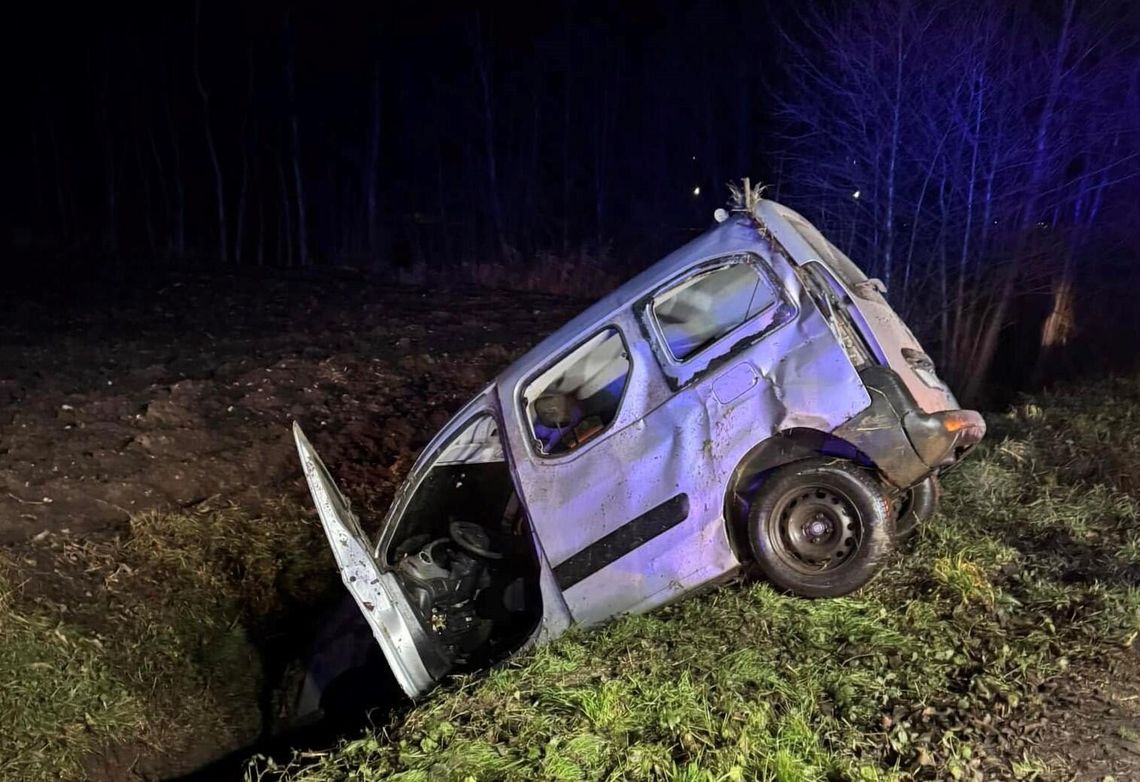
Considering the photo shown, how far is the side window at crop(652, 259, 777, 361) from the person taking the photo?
4.29m

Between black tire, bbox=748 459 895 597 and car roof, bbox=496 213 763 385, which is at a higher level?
car roof, bbox=496 213 763 385

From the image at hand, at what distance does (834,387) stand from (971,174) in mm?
7322

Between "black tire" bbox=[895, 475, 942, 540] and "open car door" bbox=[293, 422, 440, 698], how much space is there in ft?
9.07

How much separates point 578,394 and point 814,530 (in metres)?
1.55

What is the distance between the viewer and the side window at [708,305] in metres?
4.29

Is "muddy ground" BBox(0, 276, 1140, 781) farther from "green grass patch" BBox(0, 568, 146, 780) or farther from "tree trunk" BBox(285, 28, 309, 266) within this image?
"tree trunk" BBox(285, 28, 309, 266)

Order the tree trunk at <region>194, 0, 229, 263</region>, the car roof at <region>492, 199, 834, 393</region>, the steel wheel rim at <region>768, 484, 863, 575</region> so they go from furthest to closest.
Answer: the tree trunk at <region>194, 0, 229, 263</region> < the car roof at <region>492, 199, 834, 393</region> < the steel wheel rim at <region>768, 484, 863, 575</region>

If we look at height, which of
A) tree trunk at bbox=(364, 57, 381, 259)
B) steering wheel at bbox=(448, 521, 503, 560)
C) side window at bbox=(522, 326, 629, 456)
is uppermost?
tree trunk at bbox=(364, 57, 381, 259)

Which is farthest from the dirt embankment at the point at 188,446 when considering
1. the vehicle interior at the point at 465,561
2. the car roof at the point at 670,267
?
the car roof at the point at 670,267

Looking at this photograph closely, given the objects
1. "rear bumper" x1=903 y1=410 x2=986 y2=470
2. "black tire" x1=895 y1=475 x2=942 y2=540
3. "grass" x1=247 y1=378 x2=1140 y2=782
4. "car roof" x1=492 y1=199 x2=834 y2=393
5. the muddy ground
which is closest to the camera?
"grass" x1=247 y1=378 x2=1140 y2=782

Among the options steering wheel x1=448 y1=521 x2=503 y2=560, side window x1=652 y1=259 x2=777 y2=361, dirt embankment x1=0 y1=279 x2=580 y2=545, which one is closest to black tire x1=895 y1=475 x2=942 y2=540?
side window x1=652 y1=259 x2=777 y2=361

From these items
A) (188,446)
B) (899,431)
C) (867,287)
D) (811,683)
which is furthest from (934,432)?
(188,446)

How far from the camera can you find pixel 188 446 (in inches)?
314

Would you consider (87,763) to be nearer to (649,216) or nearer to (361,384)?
(361,384)
